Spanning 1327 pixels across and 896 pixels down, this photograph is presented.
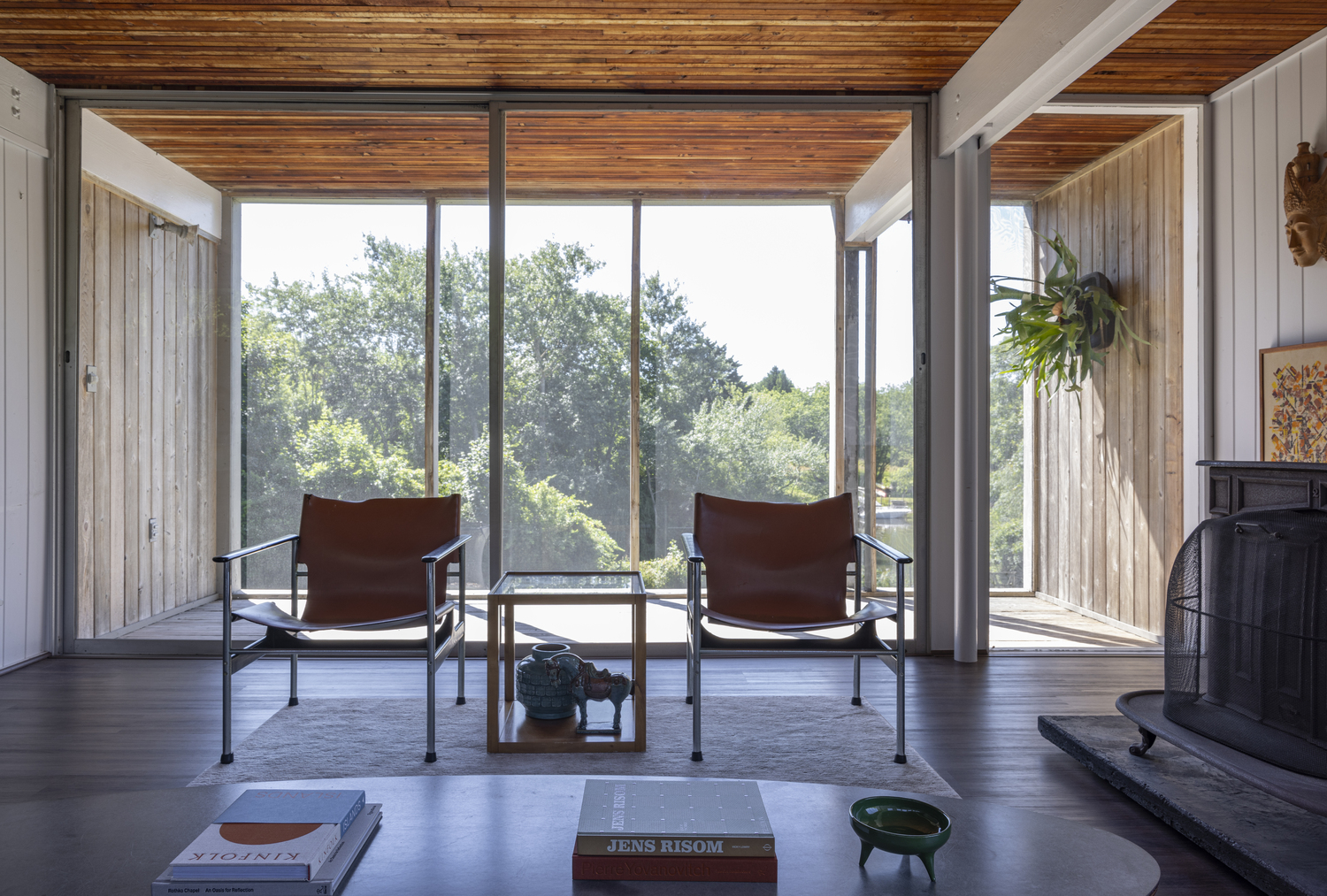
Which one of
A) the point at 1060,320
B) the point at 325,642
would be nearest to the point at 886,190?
the point at 1060,320

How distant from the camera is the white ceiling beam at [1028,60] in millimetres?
2744

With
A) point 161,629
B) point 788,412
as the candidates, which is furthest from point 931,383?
point 161,629

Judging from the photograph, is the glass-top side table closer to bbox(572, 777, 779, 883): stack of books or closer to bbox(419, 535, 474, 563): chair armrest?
bbox(419, 535, 474, 563): chair armrest

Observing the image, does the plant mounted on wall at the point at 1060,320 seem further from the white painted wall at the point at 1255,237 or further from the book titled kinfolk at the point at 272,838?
the book titled kinfolk at the point at 272,838

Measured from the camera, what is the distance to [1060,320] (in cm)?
470

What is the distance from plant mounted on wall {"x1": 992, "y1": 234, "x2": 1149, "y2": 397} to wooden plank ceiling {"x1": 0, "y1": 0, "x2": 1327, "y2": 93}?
39.9 inches

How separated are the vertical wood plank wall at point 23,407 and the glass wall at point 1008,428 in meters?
4.59

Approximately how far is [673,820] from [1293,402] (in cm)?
339

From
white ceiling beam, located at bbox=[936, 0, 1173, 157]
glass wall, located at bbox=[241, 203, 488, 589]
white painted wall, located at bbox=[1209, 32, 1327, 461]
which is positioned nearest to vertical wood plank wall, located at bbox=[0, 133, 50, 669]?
glass wall, located at bbox=[241, 203, 488, 589]

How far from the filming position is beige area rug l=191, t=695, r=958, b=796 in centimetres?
250

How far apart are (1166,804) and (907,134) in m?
3.11

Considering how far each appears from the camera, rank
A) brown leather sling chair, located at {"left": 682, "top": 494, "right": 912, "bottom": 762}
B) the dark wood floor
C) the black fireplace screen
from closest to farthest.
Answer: the black fireplace screen → the dark wood floor → brown leather sling chair, located at {"left": 682, "top": 494, "right": 912, "bottom": 762}

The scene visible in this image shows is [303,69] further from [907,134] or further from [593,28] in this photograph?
[907,134]

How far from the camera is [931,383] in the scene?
4086 millimetres
